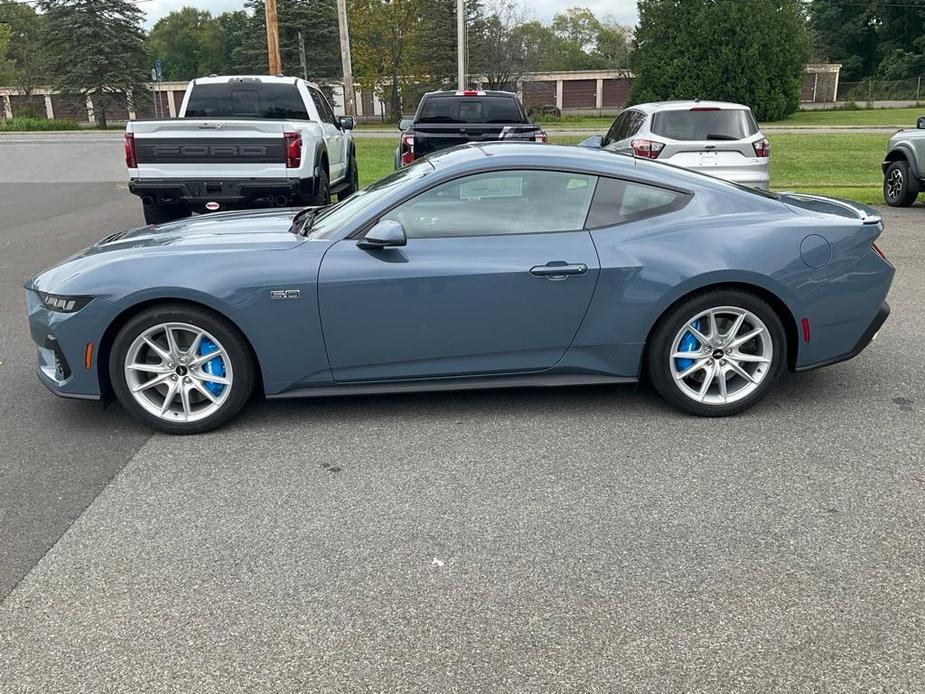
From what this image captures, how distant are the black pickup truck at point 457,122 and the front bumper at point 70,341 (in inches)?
296

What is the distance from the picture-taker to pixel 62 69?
53188 mm

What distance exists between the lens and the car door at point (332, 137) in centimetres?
1171

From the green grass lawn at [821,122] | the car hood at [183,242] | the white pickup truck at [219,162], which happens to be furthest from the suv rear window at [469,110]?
the green grass lawn at [821,122]

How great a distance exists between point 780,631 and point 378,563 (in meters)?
1.45

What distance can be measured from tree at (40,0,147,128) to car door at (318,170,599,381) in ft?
182

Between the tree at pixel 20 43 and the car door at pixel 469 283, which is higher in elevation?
the tree at pixel 20 43

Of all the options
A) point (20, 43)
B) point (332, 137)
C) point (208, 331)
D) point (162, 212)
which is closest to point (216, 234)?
point (208, 331)

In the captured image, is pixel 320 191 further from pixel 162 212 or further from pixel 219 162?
pixel 162 212

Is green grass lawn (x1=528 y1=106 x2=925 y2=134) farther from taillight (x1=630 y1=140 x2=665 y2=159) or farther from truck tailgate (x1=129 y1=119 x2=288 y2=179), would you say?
truck tailgate (x1=129 y1=119 x2=288 y2=179)

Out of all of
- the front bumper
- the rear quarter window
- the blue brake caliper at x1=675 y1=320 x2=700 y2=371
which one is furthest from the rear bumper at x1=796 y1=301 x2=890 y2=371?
the front bumper

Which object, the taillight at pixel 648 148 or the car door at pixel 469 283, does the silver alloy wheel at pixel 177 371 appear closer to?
the car door at pixel 469 283

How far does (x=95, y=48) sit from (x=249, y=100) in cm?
4792

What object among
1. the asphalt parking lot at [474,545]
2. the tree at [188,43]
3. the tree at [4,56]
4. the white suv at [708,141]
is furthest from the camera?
the tree at [188,43]

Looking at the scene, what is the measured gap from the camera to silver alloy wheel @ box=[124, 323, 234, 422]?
433 centimetres
